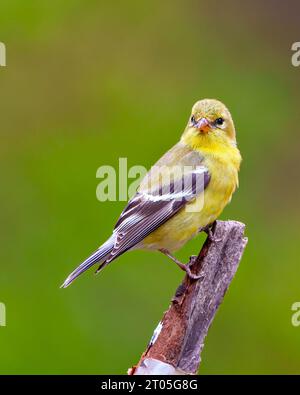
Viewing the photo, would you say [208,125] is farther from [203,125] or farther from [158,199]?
[158,199]

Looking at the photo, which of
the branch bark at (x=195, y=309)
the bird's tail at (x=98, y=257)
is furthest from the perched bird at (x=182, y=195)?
the branch bark at (x=195, y=309)

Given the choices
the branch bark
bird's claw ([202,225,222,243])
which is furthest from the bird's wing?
the branch bark

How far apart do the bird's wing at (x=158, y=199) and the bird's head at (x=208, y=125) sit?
198 mm

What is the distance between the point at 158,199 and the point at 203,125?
0.55m

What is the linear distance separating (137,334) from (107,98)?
2.34 m

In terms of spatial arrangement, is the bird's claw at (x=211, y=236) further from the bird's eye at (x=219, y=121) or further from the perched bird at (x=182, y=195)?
the bird's eye at (x=219, y=121)

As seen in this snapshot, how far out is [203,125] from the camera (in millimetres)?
6500

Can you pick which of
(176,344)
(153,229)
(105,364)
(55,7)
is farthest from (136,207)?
(55,7)

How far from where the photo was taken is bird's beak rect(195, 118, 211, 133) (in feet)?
21.3

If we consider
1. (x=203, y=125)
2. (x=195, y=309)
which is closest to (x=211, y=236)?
(x=195, y=309)

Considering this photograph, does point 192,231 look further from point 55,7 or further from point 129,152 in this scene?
point 55,7

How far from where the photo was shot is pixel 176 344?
18.2 feet

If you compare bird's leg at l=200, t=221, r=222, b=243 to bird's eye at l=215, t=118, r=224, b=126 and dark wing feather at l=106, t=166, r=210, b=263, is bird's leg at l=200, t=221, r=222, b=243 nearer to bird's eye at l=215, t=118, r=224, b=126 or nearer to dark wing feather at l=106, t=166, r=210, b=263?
dark wing feather at l=106, t=166, r=210, b=263

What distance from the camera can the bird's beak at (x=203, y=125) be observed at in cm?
650
